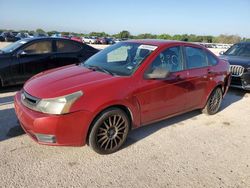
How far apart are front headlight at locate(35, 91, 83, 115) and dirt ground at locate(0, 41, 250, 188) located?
0.72 m

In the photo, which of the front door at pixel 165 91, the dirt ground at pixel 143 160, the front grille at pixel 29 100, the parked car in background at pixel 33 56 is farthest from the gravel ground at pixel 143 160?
the parked car in background at pixel 33 56

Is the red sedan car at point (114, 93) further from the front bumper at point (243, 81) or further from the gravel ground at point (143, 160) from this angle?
the front bumper at point (243, 81)

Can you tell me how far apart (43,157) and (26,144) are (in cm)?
50

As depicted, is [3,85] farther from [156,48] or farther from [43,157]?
[156,48]

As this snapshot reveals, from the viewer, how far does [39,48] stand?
702cm

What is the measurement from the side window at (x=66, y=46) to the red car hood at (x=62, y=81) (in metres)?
3.30

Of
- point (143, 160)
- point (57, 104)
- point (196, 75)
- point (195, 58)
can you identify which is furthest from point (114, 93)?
point (195, 58)

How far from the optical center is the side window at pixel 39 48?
688 centimetres

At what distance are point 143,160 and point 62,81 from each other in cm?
162

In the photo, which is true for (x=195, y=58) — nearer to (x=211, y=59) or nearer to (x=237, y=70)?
(x=211, y=59)

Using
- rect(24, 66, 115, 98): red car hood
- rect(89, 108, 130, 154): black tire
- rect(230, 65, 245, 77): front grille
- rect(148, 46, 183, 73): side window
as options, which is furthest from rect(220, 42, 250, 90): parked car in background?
rect(24, 66, 115, 98): red car hood

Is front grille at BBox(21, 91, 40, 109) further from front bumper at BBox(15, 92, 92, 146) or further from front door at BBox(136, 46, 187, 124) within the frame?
front door at BBox(136, 46, 187, 124)

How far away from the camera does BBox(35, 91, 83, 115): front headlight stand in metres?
3.16

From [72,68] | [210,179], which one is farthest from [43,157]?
[210,179]
